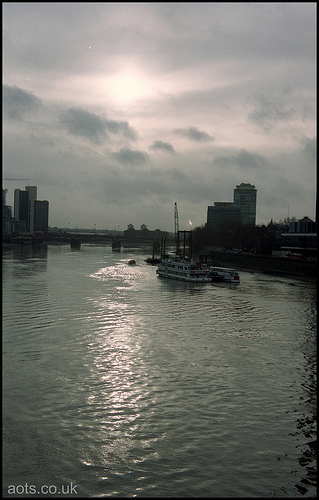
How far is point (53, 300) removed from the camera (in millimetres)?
28109

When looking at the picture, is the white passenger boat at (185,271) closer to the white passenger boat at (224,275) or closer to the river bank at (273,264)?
the white passenger boat at (224,275)

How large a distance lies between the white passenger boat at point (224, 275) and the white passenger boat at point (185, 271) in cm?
77

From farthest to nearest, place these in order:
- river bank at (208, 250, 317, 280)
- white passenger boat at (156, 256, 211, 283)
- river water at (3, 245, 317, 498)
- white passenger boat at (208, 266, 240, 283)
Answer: river bank at (208, 250, 317, 280) < white passenger boat at (156, 256, 211, 283) < white passenger boat at (208, 266, 240, 283) < river water at (3, 245, 317, 498)

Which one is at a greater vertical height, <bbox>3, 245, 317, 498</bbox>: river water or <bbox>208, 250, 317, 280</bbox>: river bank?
<bbox>208, 250, 317, 280</bbox>: river bank

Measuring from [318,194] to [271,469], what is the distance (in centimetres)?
740

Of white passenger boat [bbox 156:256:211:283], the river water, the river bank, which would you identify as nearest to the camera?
the river water

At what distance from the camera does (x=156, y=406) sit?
A: 1140 cm

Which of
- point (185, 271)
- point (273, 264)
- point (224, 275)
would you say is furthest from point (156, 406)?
point (273, 264)

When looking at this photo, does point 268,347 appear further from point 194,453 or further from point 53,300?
point 53,300

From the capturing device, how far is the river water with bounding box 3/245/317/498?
8.34m

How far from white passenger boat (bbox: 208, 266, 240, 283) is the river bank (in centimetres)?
953

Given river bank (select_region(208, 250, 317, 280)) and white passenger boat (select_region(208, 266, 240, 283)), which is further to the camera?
river bank (select_region(208, 250, 317, 280))

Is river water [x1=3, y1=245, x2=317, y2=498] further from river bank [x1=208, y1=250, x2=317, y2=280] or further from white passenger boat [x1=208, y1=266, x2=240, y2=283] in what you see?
river bank [x1=208, y1=250, x2=317, y2=280]

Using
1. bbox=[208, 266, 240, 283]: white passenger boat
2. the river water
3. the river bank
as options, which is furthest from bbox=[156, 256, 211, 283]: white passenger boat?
the river water
